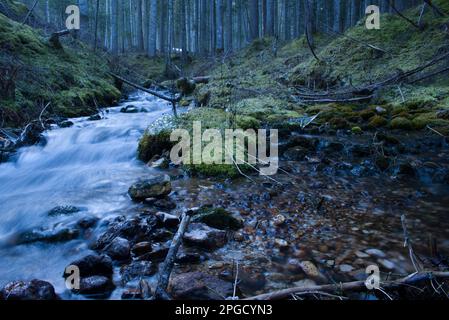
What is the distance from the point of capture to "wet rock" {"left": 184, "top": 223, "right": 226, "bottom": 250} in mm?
3121

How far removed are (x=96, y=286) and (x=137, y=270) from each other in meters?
0.33

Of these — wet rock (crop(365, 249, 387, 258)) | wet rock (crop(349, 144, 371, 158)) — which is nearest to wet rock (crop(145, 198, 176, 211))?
wet rock (crop(365, 249, 387, 258))

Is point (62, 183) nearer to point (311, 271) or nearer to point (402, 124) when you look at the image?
point (311, 271)

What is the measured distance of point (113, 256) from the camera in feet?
9.56

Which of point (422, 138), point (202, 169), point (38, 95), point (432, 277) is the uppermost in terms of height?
point (38, 95)

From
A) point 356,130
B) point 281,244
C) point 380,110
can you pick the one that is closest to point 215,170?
point 281,244

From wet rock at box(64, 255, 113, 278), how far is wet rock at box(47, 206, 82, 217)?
1444mm

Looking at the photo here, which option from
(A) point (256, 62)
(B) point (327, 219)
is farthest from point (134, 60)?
(B) point (327, 219)

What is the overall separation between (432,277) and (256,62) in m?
16.6

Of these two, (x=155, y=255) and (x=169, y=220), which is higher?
(x=169, y=220)

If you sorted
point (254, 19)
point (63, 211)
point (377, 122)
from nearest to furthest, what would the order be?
1. point (63, 211)
2. point (377, 122)
3. point (254, 19)

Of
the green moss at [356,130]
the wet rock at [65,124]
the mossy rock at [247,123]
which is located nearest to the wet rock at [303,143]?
the mossy rock at [247,123]

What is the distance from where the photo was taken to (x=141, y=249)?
2975mm
